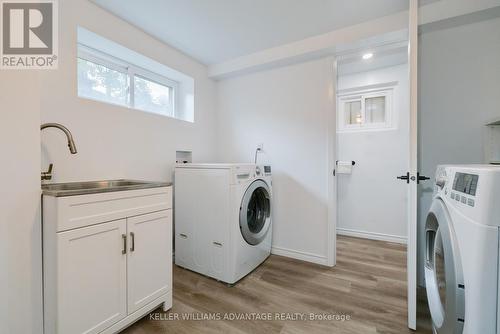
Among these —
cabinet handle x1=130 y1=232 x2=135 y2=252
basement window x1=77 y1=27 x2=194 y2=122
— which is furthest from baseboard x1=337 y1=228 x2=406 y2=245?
cabinet handle x1=130 y1=232 x2=135 y2=252

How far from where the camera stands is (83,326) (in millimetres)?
1090

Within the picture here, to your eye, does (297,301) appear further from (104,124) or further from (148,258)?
(104,124)

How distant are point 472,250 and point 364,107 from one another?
2905mm

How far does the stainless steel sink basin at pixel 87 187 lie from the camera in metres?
1.05

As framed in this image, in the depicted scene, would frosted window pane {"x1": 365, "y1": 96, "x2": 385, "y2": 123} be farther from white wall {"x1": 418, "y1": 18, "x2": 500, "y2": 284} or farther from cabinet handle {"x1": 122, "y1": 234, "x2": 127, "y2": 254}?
cabinet handle {"x1": 122, "y1": 234, "x2": 127, "y2": 254}

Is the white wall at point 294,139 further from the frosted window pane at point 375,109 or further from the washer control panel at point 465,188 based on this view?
the washer control panel at point 465,188

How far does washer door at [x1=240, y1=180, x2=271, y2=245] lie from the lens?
6.49 ft

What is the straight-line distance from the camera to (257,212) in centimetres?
229

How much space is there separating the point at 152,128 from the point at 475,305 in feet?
7.61

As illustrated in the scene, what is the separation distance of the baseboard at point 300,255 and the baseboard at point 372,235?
1.11 meters

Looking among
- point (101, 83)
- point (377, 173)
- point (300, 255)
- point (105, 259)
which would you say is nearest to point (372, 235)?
point (377, 173)

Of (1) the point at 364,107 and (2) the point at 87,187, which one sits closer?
(2) the point at 87,187

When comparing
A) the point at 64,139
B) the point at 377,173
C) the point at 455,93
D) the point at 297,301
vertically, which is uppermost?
the point at 455,93

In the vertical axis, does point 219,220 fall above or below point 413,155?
below
